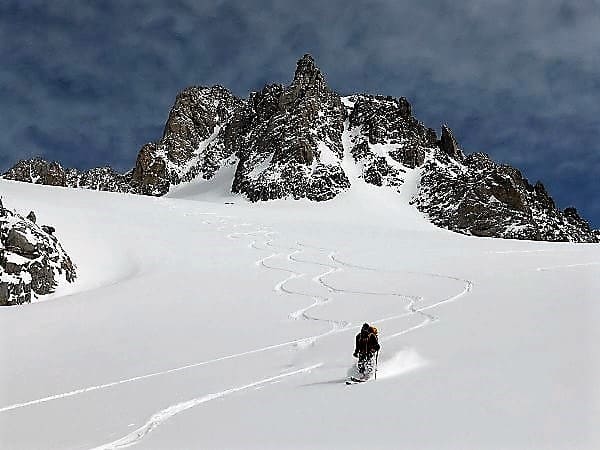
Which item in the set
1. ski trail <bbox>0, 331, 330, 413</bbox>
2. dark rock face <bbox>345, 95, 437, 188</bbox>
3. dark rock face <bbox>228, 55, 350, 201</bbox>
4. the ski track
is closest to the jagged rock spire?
dark rock face <bbox>228, 55, 350, 201</bbox>

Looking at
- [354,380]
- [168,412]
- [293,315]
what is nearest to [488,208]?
[293,315]

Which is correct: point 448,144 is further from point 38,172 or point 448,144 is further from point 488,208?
point 38,172

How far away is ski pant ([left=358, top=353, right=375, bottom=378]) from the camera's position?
759 centimetres

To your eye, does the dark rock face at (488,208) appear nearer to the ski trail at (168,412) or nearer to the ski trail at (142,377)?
the ski trail at (142,377)

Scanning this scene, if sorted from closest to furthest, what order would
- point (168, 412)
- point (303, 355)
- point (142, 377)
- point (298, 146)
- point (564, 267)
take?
point (168, 412) → point (142, 377) → point (303, 355) → point (564, 267) → point (298, 146)

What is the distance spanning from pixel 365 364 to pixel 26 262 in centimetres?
1339

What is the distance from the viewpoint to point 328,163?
85875mm

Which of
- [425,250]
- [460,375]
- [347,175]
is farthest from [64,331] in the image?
[347,175]

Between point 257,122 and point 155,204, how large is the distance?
63559 millimetres

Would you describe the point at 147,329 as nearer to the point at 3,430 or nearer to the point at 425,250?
the point at 3,430

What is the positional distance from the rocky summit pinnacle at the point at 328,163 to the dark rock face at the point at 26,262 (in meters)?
61.1

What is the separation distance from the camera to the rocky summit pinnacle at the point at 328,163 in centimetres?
7675

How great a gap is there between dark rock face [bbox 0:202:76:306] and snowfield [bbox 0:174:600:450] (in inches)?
31.0

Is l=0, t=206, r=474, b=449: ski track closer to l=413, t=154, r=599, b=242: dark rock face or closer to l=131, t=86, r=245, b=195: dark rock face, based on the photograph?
l=413, t=154, r=599, b=242: dark rock face
